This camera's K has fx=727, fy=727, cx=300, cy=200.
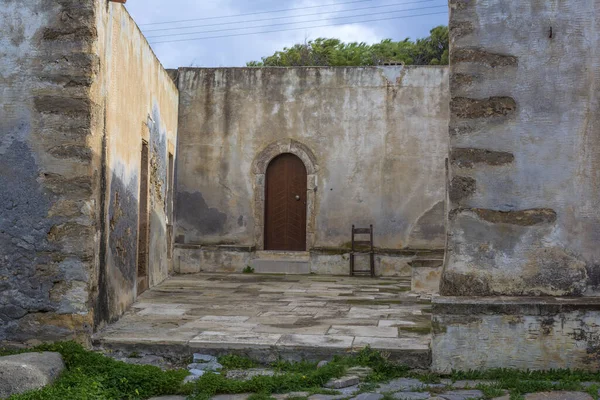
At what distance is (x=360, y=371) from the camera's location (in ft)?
15.3

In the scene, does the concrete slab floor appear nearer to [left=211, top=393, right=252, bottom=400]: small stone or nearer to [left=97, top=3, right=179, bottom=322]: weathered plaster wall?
[left=97, top=3, right=179, bottom=322]: weathered plaster wall

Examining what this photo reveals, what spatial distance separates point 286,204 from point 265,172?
2.30 feet

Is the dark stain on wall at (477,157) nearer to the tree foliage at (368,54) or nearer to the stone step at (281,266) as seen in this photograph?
the stone step at (281,266)

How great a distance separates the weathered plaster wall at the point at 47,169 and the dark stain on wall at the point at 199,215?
759cm

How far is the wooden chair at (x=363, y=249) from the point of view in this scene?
1242cm

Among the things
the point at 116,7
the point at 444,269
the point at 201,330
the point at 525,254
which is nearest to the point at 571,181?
the point at 525,254

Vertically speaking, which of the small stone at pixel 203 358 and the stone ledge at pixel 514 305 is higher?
the stone ledge at pixel 514 305

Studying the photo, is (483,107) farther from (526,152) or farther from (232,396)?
(232,396)

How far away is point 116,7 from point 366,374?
410 centimetres

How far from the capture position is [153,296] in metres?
8.60

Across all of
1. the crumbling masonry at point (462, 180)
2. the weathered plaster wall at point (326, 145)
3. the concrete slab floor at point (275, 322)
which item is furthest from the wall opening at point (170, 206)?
the crumbling masonry at point (462, 180)

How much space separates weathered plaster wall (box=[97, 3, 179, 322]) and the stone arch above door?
297cm

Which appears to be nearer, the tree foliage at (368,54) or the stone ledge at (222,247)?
the stone ledge at (222,247)

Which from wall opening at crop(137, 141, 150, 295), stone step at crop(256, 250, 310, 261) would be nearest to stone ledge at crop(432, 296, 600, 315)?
wall opening at crop(137, 141, 150, 295)
